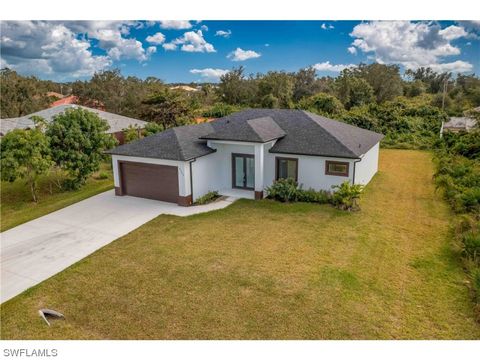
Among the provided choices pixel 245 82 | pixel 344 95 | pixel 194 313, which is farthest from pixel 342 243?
pixel 245 82

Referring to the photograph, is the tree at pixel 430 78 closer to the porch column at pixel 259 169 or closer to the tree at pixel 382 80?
the tree at pixel 382 80

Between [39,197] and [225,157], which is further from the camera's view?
[39,197]

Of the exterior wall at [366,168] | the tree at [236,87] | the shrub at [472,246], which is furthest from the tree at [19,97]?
the shrub at [472,246]

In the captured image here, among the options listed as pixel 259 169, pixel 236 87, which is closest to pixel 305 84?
pixel 236 87

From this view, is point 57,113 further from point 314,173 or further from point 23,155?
point 314,173

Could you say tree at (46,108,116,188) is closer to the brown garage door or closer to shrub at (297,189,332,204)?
the brown garage door

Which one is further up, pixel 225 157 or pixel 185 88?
pixel 185 88
